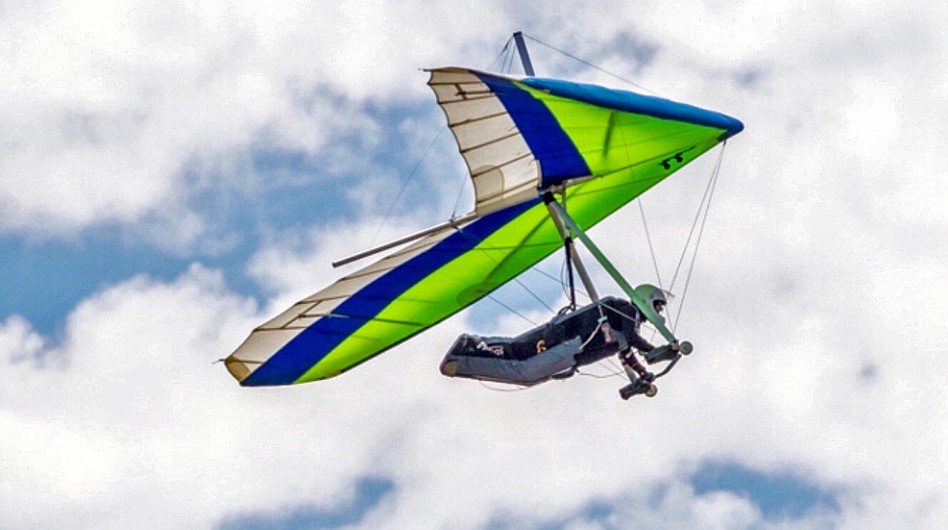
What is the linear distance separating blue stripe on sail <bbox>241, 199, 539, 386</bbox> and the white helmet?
3.17m

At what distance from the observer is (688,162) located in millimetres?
Answer: 42375

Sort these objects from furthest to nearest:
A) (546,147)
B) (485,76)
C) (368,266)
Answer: (368,266)
(546,147)
(485,76)

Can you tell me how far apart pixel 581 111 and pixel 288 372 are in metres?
7.09

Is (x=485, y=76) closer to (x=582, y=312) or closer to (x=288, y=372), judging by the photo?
(x=582, y=312)

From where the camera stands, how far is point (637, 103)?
3928 centimetres

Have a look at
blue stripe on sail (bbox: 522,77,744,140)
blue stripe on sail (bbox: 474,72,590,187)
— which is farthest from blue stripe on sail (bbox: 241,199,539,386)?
blue stripe on sail (bbox: 522,77,744,140)

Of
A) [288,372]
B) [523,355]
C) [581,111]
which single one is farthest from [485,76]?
[288,372]

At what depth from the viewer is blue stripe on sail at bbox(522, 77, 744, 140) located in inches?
1506

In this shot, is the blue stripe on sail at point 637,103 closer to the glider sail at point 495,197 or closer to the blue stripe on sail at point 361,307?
the glider sail at point 495,197

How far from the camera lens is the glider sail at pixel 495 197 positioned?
38.7m

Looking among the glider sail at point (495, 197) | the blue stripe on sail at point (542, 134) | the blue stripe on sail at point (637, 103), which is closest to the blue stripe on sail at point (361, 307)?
the glider sail at point (495, 197)

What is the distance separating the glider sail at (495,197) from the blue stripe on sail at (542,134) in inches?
0.7

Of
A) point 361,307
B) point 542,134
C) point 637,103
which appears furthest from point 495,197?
point 361,307

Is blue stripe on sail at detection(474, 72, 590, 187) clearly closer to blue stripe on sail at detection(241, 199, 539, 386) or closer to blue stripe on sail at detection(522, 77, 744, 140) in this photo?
blue stripe on sail at detection(522, 77, 744, 140)
